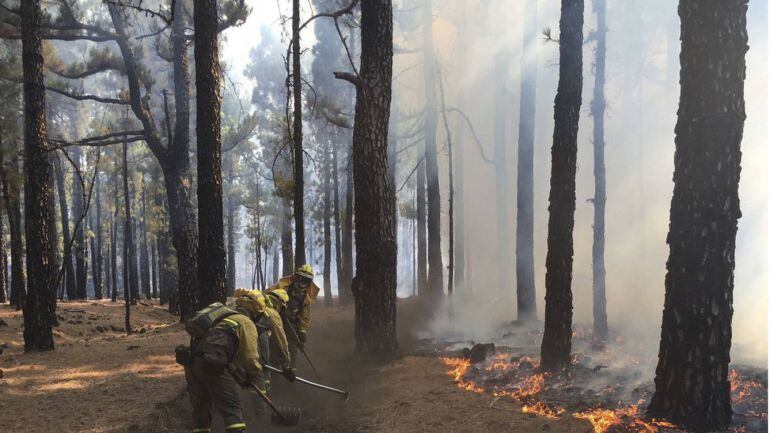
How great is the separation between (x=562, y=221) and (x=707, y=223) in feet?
11.3

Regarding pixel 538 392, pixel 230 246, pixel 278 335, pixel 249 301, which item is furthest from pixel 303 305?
pixel 230 246

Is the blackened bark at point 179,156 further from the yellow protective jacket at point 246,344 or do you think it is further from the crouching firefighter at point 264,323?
the yellow protective jacket at point 246,344

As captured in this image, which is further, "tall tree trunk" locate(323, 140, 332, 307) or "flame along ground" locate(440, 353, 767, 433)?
"tall tree trunk" locate(323, 140, 332, 307)

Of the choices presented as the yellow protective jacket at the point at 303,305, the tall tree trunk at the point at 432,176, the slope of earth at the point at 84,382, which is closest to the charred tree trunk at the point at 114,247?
the slope of earth at the point at 84,382

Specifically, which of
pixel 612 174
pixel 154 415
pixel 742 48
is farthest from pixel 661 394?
pixel 612 174

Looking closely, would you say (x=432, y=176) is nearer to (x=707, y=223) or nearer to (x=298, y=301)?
(x=298, y=301)

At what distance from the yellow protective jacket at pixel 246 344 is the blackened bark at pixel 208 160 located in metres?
2.96

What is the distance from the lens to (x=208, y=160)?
28.2 feet

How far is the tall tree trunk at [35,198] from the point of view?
9953mm

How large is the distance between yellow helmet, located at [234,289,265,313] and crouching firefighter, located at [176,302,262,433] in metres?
0.52

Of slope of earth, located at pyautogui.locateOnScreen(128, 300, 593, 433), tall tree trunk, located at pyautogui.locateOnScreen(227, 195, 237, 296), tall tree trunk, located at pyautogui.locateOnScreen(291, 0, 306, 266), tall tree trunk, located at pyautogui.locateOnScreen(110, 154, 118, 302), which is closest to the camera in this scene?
slope of earth, located at pyautogui.locateOnScreen(128, 300, 593, 433)

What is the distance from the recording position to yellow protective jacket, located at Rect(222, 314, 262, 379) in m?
5.62

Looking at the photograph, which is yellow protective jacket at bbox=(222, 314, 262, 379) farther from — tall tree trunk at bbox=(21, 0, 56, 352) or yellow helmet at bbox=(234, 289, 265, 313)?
tall tree trunk at bbox=(21, 0, 56, 352)

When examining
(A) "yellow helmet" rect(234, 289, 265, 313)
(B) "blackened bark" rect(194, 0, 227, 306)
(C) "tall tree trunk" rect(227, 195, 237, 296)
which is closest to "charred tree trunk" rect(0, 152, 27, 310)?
(B) "blackened bark" rect(194, 0, 227, 306)
